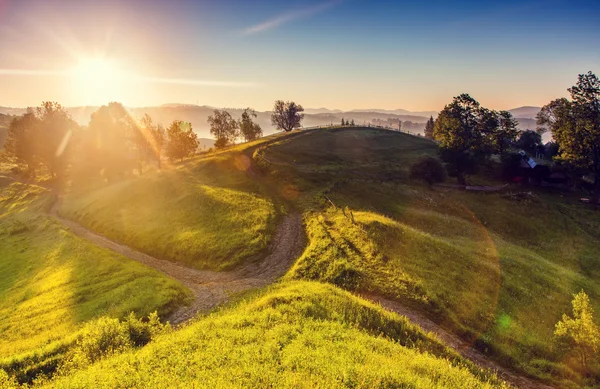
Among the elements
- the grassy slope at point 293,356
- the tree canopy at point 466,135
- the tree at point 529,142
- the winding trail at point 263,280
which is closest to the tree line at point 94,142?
the winding trail at point 263,280

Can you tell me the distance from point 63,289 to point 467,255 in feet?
142

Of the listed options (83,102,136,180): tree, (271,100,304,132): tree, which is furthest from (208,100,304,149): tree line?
(83,102,136,180): tree

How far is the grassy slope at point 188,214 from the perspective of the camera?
1572 inches

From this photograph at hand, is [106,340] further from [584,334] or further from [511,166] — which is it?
[511,166]

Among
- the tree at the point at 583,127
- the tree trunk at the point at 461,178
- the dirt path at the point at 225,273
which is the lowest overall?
the dirt path at the point at 225,273

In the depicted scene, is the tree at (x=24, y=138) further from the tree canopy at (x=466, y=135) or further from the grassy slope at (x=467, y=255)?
the tree canopy at (x=466, y=135)

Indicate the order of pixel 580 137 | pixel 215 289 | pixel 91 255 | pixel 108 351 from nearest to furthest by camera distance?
pixel 108 351 < pixel 215 289 < pixel 91 255 < pixel 580 137

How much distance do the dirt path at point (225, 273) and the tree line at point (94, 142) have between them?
49.5 meters

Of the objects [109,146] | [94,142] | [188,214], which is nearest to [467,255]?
[188,214]

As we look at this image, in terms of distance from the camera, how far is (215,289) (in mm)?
31109

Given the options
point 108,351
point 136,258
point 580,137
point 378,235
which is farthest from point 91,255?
point 580,137

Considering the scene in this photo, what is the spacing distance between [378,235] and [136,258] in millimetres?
30909

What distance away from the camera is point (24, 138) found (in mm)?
91312

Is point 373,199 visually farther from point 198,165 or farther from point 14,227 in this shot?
point 14,227
